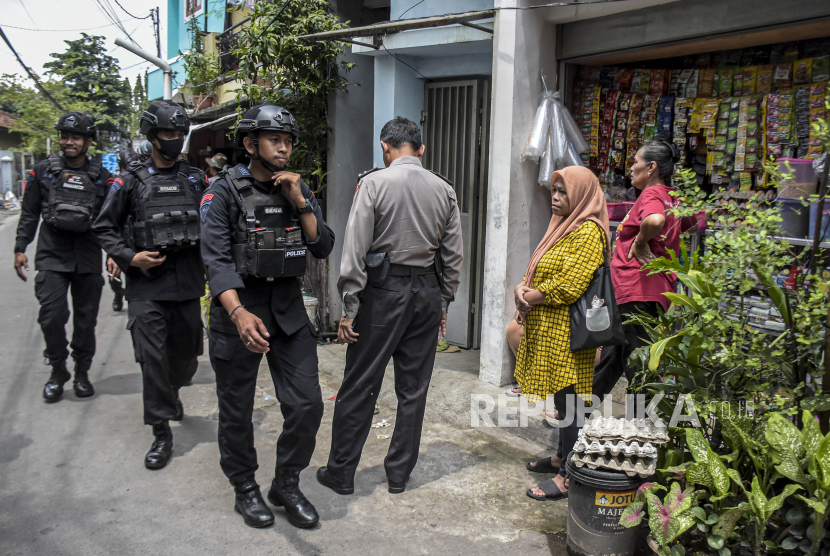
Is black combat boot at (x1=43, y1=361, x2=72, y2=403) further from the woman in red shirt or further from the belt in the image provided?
the woman in red shirt

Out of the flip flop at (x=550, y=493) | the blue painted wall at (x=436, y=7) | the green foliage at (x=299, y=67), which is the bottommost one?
the flip flop at (x=550, y=493)

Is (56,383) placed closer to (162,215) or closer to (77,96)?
(162,215)

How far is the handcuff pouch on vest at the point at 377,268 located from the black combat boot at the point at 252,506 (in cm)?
121

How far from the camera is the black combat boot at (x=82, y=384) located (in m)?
5.37

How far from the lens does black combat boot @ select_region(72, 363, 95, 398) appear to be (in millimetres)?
5367

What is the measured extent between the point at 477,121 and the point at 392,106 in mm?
858

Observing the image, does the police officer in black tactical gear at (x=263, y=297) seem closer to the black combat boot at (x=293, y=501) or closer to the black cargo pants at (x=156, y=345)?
the black combat boot at (x=293, y=501)

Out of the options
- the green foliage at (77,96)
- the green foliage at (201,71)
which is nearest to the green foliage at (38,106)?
the green foliage at (77,96)

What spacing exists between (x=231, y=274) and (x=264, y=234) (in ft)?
0.84

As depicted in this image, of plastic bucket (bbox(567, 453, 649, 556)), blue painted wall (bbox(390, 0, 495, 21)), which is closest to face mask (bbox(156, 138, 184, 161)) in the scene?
plastic bucket (bbox(567, 453, 649, 556))

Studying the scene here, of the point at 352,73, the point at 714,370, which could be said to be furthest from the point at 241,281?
the point at 352,73

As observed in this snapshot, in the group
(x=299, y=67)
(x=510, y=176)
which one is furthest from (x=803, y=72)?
(x=299, y=67)

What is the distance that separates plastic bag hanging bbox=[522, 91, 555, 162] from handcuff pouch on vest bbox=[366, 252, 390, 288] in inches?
77.2

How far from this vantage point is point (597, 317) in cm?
343
